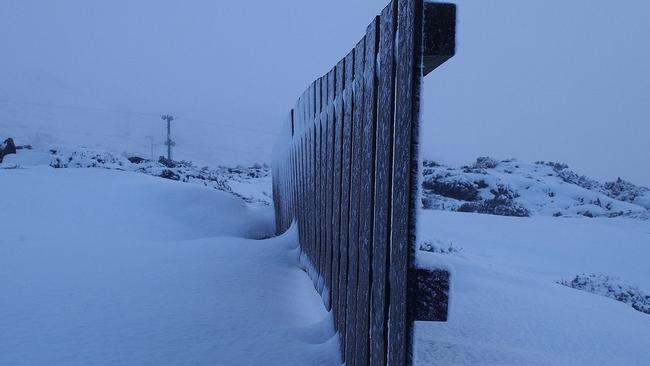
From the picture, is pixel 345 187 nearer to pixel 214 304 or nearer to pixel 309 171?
pixel 214 304

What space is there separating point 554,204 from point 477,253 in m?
9.58

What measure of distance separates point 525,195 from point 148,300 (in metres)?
14.9

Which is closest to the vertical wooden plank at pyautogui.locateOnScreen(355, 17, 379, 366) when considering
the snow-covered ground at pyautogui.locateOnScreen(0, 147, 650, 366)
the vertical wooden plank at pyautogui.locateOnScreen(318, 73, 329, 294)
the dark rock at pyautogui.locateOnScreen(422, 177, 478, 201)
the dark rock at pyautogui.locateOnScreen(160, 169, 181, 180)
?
the snow-covered ground at pyautogui.locateOnScreen(0, 147, 650, 366)

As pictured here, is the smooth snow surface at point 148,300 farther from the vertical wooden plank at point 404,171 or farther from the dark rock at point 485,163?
the dark rock at point 485,163

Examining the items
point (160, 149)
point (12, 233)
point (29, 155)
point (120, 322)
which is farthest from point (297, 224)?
point (160, 149)

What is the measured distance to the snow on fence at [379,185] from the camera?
0.94 m

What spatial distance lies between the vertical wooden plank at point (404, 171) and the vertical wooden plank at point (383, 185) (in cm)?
7

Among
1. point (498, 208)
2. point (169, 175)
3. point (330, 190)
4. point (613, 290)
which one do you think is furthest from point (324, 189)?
point (498, 208)

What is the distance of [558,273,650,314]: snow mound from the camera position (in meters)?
4.47

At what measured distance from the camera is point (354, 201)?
1.66 meters

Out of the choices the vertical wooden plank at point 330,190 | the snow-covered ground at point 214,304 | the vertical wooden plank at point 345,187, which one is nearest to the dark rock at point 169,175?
the snow-covered ground at point 214,304

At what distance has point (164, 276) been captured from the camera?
2816 millimetres

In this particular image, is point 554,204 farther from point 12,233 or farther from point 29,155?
point 29,155

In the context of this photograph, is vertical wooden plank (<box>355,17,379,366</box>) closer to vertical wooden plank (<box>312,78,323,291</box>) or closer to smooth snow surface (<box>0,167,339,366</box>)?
smooth snow surface (<box>0,167,339,366</box>)
